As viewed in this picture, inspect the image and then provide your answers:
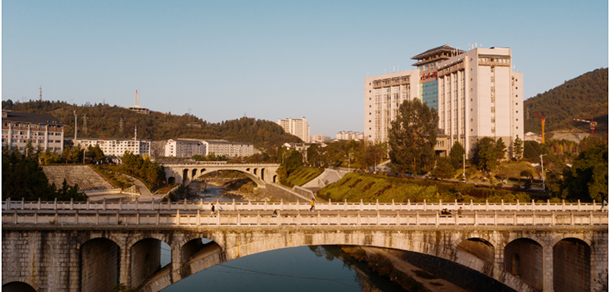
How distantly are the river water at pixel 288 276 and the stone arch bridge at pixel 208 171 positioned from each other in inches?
2545

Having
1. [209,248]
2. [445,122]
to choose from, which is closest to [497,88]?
[445,122]

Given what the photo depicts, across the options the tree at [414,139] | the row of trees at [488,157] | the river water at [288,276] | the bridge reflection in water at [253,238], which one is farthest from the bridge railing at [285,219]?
the tree at [414,139]

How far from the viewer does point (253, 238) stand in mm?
26984

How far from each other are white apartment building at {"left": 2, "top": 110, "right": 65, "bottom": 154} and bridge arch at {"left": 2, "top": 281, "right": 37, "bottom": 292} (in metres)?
96.7

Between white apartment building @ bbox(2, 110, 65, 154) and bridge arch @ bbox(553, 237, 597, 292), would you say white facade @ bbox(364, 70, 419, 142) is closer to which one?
white apartment building @ bbox(2, 110, 65, 154)

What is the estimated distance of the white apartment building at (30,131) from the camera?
114 m

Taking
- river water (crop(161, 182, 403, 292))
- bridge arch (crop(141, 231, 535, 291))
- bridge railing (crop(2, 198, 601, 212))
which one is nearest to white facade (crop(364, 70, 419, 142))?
river water (crop(161, 182, 403, 292))

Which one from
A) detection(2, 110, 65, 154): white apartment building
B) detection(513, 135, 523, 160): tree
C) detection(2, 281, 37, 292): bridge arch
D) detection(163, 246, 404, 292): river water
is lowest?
detection(163, 246, 404, 292): river water

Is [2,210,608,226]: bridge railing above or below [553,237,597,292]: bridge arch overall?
above

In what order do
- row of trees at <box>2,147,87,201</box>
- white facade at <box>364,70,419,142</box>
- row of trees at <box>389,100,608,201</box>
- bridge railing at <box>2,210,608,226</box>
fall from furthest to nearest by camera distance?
white facade at <box>364,70,419,142</box>, row of trees at <box>2,147,87,201</box>, row of trees at <box>389,100,608,201</box>, bridge railing at <box>2,210,608,226</box>

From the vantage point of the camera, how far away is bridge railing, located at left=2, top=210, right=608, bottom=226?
26.6 metres

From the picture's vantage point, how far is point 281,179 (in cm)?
11731

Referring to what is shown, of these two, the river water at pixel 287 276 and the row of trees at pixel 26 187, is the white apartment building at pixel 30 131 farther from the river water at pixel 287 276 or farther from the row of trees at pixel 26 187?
the river water at pixel 287 276

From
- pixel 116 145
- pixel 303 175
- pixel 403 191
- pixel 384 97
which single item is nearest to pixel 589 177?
pixel 403 191
